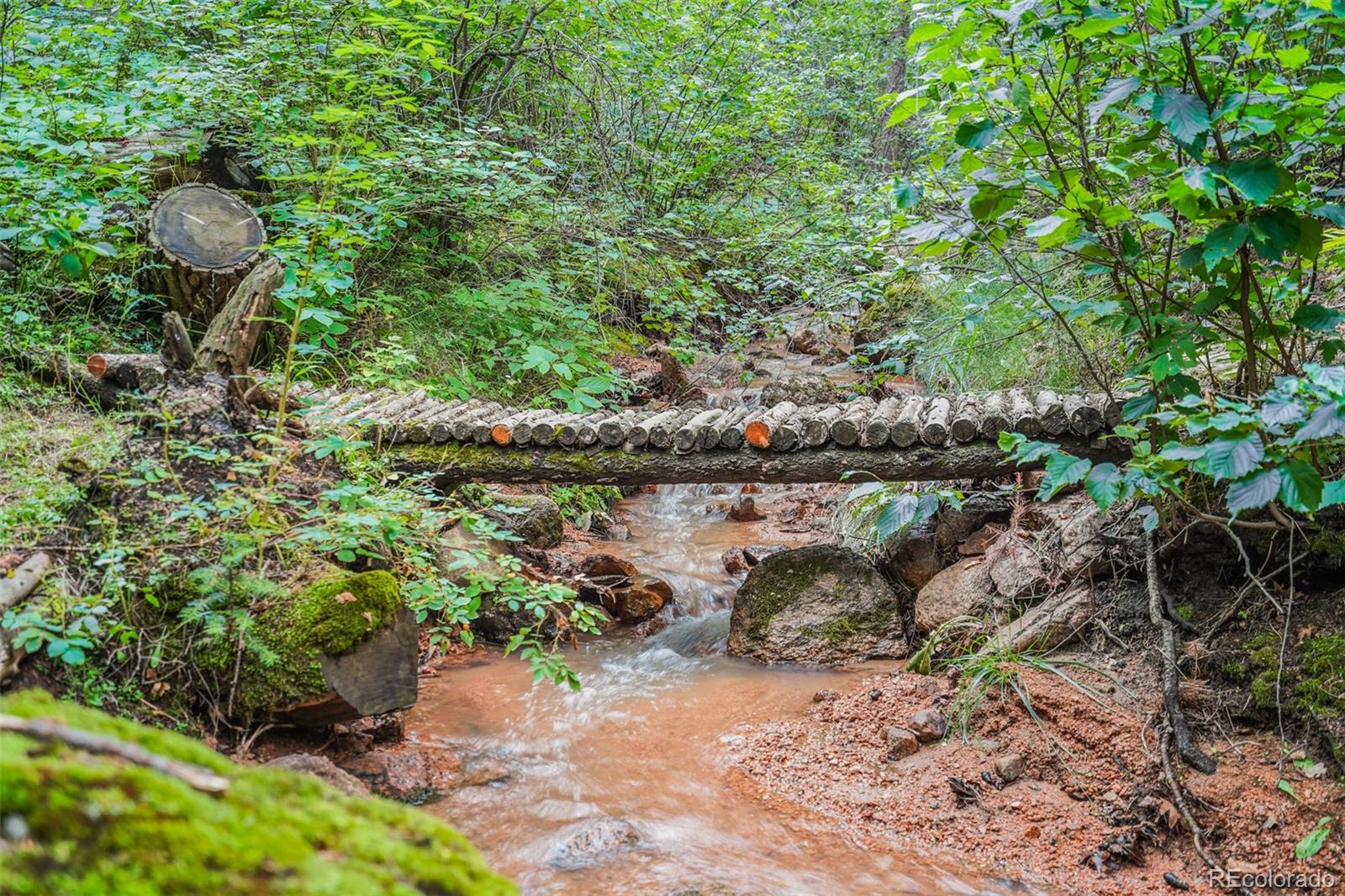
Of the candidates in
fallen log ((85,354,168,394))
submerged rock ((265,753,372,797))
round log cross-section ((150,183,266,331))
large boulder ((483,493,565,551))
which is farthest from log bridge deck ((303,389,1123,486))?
submerged rock ((265,753,372,797))

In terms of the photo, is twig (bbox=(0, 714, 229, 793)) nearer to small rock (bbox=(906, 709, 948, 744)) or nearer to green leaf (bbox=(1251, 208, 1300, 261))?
green leaf (bbox=(1251, 208, 1300, 261))

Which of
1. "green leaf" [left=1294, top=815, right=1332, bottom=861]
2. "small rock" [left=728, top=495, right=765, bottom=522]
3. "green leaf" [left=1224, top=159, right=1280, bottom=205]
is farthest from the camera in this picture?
"small rock" [left=728, top=495, right=765, bottom=522]

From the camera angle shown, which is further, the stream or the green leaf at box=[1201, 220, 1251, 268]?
the stream

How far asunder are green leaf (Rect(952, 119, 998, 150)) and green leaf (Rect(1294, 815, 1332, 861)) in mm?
2506

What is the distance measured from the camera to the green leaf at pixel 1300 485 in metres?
2.10

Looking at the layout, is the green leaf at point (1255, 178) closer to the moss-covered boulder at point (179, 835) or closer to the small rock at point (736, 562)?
the moss-covered boulder at point (179, 835)

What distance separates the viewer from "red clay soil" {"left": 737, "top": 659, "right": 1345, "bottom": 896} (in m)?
2.75

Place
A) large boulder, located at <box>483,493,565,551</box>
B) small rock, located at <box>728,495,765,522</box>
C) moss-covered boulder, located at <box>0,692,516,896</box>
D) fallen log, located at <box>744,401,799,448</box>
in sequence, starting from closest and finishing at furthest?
moss-covered boulder, located at <box>0,692,516,896</box> → fallen log, located at <box>744,401,799,448</box> → large boulder, located at <box>483,493,565,551</box> → small rock, located at <box>728,495,765,522</box>

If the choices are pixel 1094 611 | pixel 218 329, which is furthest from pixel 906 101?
pixel 218 329

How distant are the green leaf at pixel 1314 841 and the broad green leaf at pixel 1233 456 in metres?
1.41

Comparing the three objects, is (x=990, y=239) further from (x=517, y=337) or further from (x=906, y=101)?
(x=517, y=337)

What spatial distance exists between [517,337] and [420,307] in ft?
3.00

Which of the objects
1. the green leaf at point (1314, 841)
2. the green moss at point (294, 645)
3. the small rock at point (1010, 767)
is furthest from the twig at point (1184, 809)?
the green moss at point (294, 645)

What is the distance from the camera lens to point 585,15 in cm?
716
